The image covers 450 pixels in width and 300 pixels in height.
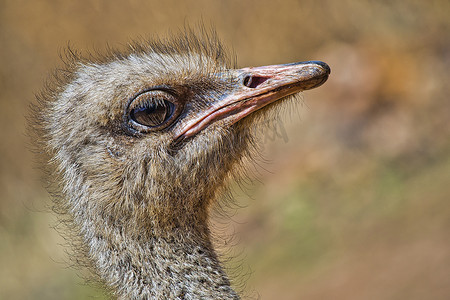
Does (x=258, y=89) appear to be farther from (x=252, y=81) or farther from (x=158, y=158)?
(x=158, y=158)

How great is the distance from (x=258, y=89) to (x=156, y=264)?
0.73m

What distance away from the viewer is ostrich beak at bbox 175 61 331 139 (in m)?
2.33

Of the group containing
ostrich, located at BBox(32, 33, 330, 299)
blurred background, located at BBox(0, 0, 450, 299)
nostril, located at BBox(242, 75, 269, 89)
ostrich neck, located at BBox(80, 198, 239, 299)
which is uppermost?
blurred background, located at BBox(0, 0, 450, 299)

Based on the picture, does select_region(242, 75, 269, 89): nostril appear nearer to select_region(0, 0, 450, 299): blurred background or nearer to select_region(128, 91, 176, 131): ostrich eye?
select_region(128, 91, 176, 131): ostrich eye

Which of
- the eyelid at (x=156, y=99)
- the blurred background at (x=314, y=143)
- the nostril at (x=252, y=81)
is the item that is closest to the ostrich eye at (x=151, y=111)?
the eyelid at (x=156, y=99)

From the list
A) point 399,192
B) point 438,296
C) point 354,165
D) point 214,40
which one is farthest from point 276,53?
point 214,40

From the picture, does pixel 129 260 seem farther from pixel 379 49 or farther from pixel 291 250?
pixel 379 49

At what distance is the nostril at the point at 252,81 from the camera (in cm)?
241

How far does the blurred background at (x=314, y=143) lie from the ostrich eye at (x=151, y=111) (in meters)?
4.34

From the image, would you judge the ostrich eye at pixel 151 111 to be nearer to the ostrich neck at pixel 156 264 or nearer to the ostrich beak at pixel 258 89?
the ostrich beak at pixel 258 89

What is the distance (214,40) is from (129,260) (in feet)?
3.46

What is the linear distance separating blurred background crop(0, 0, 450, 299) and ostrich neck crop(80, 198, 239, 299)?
13.7ft

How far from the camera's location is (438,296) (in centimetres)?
559

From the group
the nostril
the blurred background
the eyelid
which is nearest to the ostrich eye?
the eyelid
